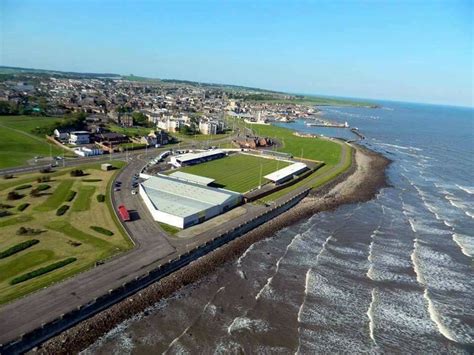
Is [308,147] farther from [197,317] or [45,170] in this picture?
[197,317]

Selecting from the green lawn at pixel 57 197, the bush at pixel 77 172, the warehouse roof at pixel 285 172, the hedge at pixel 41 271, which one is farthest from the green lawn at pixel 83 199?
the warehouse roof at pixel 285 172

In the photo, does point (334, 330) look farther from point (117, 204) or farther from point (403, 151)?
point (403, 151)

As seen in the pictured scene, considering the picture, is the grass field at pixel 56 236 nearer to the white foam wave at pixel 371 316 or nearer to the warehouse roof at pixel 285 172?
the white foam wave at pixel 371 316

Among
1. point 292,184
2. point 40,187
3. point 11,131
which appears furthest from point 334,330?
point 11,131

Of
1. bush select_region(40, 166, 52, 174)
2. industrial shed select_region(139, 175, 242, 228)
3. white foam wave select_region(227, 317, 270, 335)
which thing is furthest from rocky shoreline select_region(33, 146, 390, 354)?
bush select_region(40, 166, 52, 174)

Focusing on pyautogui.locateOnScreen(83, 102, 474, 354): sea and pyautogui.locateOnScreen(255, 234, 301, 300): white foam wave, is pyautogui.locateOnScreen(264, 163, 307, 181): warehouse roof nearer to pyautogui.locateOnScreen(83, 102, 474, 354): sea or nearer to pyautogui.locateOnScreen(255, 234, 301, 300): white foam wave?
pyautogui.locateOnScreen(83, 102, 474, 354): sea

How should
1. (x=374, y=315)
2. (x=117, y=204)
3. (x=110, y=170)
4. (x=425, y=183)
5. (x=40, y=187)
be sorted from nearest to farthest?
(x=374, y=315) → (x=117, y=204) → (x=40, y=187) → (x=110, y=170) → (x=425, y=183)

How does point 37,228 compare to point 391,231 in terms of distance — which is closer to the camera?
point 37,228
